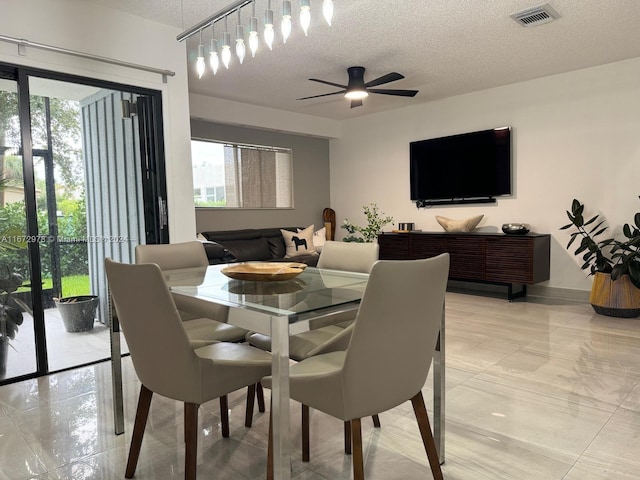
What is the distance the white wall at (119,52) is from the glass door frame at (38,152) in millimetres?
47

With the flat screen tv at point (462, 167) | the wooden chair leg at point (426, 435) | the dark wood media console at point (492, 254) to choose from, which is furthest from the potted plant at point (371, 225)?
the wooden chair leg at point (426, 435)

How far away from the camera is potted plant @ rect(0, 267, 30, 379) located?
115 inches

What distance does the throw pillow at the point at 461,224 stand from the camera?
19.0 feet

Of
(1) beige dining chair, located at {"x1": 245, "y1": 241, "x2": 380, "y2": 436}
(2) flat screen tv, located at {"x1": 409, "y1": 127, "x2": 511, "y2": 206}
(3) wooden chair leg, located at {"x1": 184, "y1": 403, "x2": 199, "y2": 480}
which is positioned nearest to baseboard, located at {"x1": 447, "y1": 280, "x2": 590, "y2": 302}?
(2) flat screen tv, located at {"x1": 409, "y1": 127, "x2": 511, "y2": 206}

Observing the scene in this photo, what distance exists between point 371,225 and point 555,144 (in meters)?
2.39

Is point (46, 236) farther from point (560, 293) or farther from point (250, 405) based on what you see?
point (560, 293)

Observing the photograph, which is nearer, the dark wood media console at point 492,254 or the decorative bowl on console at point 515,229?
the dark wood media console at point 492,254

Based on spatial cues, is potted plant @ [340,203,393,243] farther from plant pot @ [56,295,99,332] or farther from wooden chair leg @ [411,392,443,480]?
wooden chair leg @ [411,392,443,480]

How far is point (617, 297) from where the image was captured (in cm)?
430

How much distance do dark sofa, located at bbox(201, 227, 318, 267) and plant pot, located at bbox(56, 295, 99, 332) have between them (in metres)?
2.06

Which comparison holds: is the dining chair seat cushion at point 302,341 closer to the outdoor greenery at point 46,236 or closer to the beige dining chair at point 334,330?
the beige dining chair at point 334,330

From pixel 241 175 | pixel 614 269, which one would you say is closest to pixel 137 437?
pixel 614 269

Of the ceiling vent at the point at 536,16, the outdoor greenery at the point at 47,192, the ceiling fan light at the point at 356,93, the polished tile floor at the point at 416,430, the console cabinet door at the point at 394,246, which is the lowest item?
the polished tile floor at the point at 416,430

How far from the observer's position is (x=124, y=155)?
3541 mm
